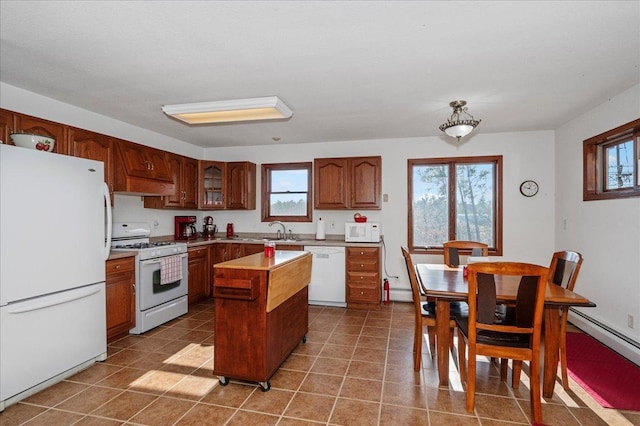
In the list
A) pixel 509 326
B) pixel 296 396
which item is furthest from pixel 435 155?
pixel 296 396

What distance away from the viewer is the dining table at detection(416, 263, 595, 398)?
7.11 feet

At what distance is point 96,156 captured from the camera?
344cm

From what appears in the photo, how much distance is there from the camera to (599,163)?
3623 millimetres

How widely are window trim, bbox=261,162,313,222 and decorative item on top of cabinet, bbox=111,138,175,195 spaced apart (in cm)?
151

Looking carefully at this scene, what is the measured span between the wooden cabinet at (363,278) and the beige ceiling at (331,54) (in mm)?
1899

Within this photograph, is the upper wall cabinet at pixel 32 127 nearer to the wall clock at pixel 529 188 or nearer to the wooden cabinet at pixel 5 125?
the wooden cabinet at pixel 5 125

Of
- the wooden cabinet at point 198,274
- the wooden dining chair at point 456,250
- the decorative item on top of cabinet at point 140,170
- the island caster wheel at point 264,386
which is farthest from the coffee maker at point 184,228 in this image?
the wooden dining chair at point 456,250

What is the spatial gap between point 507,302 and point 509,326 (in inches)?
10.3

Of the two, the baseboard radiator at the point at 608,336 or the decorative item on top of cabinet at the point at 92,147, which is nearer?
the baseboard radiator at the point at 608,336

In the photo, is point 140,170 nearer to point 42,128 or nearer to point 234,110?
point 42,128

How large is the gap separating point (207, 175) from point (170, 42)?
324cm

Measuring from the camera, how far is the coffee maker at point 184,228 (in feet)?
16.6

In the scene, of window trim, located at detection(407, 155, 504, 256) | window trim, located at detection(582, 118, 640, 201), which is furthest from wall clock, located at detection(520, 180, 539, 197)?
window trim, located at detection(582, 118, 640, 201)

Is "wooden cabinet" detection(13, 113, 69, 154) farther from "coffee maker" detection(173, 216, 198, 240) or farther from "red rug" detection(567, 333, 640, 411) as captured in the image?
"red rug" detection(567, 333, 640, 411)
